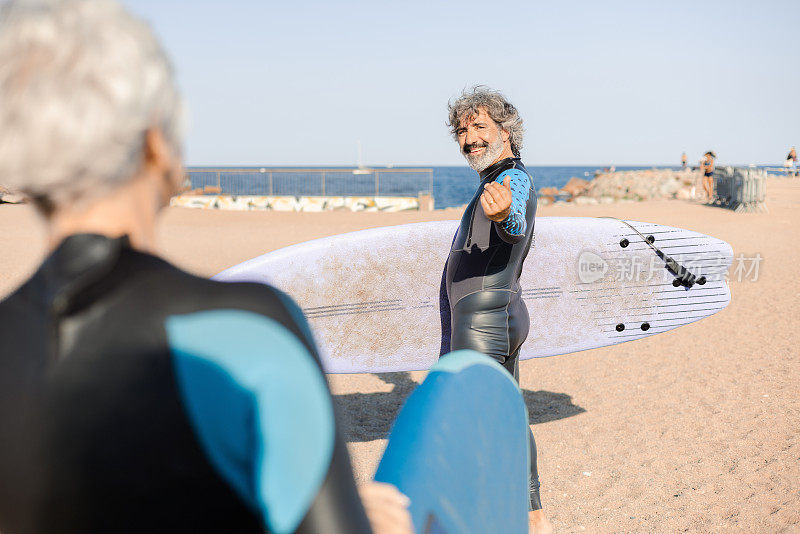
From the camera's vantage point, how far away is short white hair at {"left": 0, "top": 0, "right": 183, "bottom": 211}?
29.6 inches

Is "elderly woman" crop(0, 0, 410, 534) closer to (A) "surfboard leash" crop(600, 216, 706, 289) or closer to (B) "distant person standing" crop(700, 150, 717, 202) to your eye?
(A) "surfboard leash" crop(600, 216, 706, 289)

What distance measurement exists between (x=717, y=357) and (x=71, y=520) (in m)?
6.53

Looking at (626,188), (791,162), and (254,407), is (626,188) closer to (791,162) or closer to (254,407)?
(791,162)

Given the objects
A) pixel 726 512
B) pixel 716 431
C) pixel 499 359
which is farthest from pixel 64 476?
pixel 716 431

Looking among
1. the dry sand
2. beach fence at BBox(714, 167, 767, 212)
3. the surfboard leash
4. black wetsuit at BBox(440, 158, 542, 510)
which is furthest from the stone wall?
black wetsuit at BBox(440, 158, 542, 510)

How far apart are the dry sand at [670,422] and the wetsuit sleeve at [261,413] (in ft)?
3.20

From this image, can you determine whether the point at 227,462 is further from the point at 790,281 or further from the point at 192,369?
the point at 790,281

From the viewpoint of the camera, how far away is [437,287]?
4527mm

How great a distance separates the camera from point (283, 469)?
2.42 ft

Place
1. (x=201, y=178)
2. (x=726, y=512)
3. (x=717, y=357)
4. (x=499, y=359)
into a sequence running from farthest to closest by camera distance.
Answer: (x=201, y=178) < (x=717, y=357) < (x=726, y=512) < (x=499, y=359)

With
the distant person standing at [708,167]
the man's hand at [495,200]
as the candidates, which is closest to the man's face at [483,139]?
the man's hand at [495,200]

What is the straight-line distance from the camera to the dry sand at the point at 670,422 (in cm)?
356

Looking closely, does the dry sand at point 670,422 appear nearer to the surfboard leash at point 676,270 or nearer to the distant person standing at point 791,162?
the surfboard leash at point 676,270

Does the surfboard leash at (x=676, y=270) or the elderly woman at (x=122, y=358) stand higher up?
the elderly woman at (x=122, y=358)
